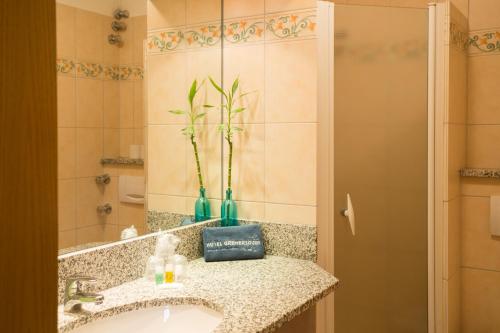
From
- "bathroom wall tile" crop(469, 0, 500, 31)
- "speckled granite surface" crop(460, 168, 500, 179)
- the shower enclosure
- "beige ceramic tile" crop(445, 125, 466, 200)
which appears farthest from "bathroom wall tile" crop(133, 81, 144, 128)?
"bathroom wall tile" crop(469, 0, 500, 31)

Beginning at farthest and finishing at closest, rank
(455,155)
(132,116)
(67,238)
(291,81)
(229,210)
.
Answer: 1. (455,155)
2. (229,210)
3. (291,81)
4. (132,116)
5. (67,238)

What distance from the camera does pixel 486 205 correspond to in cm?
259

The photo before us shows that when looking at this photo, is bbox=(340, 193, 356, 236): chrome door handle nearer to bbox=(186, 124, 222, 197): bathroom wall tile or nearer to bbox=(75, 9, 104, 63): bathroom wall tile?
bbox=(186, 124, 222, 197): bathroom wall tile

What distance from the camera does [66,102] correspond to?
1445mm

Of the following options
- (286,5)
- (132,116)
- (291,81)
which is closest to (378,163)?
(291,81)

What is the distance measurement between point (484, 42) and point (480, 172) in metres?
0.67

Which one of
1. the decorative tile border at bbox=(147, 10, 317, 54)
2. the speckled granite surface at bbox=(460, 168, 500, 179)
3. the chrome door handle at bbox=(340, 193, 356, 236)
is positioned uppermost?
the decorative tile border at bbox=(147, 10, 317, 54)

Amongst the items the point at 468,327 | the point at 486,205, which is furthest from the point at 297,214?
the point at 468,327

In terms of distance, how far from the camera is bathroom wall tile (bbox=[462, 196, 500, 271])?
259 cm

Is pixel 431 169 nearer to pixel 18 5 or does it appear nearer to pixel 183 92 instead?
pixel 183 92

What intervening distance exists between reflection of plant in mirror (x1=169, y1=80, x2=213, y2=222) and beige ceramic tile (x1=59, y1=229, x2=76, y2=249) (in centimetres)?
67

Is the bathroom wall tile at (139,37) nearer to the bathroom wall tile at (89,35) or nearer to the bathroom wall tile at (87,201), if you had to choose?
the bathroom wall tile at (89,35)

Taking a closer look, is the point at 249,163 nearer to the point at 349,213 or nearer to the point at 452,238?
the point at 349,213

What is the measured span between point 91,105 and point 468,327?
227cm
